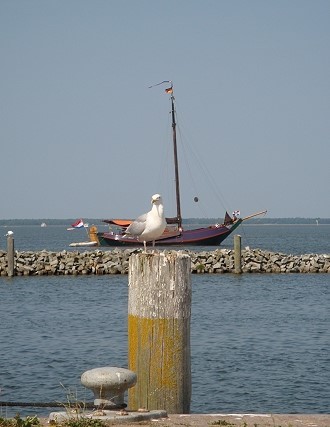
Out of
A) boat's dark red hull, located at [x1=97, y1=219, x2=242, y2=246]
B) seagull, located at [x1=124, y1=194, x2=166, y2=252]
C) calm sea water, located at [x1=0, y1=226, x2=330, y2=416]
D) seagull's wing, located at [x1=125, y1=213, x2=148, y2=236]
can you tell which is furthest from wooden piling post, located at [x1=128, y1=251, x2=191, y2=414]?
boat's dark red hull, located at [x1=97, y1=219, x2=242, y2=246]

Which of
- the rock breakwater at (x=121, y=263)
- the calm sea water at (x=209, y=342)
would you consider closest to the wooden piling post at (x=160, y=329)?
the calm sea water at (x=209, y=342)

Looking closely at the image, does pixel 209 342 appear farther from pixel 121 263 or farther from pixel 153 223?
pixel 121 263

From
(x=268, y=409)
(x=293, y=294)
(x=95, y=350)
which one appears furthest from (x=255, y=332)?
(x=293, y=294)

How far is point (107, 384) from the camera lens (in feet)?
26.3

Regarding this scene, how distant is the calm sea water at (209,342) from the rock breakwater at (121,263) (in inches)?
147

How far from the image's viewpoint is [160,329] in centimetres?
859

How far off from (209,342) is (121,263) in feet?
69.6

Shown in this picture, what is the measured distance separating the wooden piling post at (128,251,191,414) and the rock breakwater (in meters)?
31.4

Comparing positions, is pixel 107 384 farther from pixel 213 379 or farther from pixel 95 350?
pixel 95 350

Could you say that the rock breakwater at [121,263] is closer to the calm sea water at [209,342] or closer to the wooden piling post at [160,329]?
the calm sea water at [209,342]

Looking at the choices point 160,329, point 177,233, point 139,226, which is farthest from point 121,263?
point 177,233

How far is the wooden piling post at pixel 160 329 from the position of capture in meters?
8.53

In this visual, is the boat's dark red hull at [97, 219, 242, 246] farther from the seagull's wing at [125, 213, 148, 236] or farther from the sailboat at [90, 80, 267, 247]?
the seagull's wing at [125, 213, 148, 236]

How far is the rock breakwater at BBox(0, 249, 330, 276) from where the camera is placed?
40.6 meters
